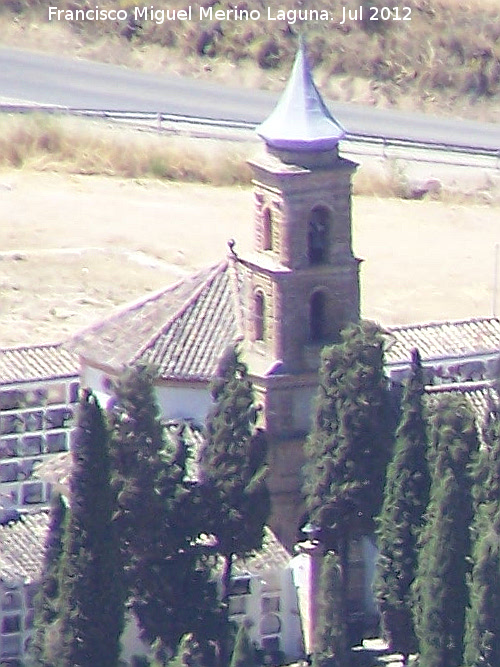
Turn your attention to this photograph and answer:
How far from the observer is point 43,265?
73625mm

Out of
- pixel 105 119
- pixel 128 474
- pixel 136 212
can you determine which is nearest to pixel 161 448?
pixel 128 474

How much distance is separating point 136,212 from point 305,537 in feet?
76.6

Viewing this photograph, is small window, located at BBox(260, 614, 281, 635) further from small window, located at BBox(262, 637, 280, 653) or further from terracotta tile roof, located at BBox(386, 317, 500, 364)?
terracotta tile roof, located at BBox(386, 317, 500, 364)

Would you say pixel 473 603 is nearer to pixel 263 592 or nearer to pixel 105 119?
pixel 263 592

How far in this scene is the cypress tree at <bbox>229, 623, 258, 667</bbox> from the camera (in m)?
51.7

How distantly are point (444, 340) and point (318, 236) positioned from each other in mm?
4444

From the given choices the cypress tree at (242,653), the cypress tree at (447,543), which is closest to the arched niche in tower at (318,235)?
the cypress tree at (447,543)

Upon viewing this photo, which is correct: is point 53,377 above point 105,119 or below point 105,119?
below

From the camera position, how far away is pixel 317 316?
55.8 meters

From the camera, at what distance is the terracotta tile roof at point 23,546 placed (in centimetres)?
5347

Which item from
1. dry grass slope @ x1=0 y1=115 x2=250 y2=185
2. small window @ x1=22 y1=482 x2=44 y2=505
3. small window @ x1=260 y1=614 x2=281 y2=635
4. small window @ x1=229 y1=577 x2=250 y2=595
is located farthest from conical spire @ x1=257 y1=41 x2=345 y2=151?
dry grass slope @ x1=0 y1=115 x2=250 y2=185

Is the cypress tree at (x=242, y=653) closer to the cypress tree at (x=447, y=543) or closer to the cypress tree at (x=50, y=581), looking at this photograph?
the cypress tree at (x=447, y=543)

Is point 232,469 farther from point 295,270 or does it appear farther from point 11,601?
point 11,601

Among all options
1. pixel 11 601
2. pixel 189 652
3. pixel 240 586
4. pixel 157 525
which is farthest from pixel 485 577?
pixel 11 601
